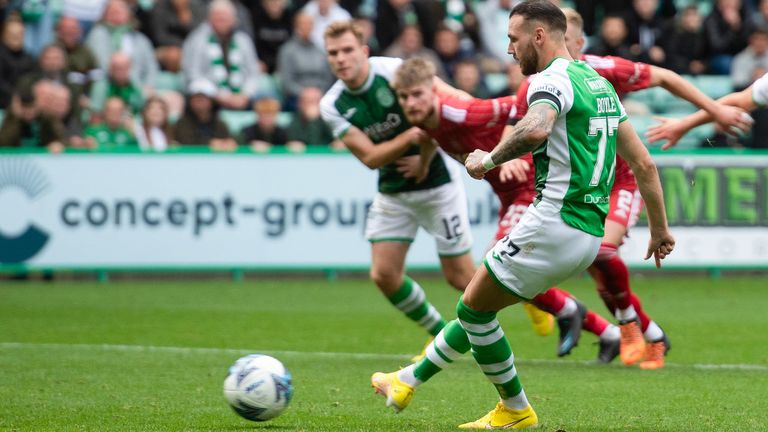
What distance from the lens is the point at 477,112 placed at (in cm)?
917

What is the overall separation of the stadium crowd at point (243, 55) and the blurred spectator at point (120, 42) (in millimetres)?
19

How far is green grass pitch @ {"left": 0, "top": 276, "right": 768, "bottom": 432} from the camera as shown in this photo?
7.38 metres

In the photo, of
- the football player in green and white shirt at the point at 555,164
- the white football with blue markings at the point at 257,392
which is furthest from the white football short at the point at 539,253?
the white football with blue markings at the point at 257,392

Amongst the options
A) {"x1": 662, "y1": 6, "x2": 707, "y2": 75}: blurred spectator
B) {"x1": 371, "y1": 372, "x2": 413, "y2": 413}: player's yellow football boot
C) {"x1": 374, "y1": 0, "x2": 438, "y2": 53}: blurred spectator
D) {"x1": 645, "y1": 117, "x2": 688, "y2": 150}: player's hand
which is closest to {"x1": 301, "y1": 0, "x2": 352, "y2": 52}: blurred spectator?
{"x1": 374, "y1": 0, "x2": 438, "y2": 53}: blurred spectator

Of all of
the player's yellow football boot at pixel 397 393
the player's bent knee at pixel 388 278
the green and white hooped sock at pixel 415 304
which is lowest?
the green and white hooped sock at pixel 415 304

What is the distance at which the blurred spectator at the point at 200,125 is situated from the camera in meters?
17.5

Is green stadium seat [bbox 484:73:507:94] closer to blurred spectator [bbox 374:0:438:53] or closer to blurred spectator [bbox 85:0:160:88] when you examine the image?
blurred spectator [bbox 374:0:438:53]

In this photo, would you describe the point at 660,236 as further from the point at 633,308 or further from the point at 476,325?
the point at 633,308

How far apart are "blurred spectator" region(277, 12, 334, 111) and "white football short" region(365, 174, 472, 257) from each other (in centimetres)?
900

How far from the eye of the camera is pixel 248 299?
14945mm

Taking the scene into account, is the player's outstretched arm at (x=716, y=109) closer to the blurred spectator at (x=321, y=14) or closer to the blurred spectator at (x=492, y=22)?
the blurred spectator at (x=321, y=14)

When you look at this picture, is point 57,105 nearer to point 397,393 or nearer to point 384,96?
point 384,96

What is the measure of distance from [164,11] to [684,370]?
1199cm

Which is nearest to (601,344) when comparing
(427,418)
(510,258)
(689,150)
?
(427,418)
